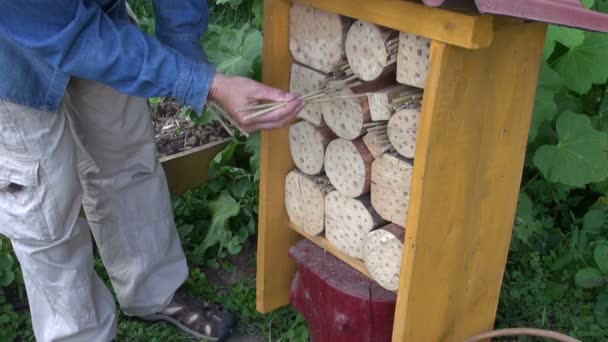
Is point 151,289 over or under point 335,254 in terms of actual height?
under

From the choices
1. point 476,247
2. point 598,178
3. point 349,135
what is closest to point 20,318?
point 349,135

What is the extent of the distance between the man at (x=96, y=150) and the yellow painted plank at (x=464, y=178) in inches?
16.1

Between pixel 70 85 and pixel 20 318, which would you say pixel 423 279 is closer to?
pixel 70 85

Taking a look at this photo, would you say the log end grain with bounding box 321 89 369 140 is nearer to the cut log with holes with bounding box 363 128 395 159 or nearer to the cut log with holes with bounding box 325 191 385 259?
the cut log with holes with bounding box 363 128 395 159

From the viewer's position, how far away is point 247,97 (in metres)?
1.93

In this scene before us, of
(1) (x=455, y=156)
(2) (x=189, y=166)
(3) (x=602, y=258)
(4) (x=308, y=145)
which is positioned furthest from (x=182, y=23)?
(3) (x=602, y=258)

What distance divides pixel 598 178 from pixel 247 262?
4.83 feet

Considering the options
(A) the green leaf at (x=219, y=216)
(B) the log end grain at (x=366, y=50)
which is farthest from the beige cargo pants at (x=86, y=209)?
(B) the log end grain at (x=366, y=50)

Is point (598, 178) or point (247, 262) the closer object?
point (598, 178)

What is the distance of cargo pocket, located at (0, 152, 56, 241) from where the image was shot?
213 centimetres

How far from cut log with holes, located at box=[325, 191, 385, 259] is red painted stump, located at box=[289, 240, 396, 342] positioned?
91 millimetres

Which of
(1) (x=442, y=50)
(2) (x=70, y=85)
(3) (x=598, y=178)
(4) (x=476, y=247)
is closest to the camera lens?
(1) (x=442, y=50)

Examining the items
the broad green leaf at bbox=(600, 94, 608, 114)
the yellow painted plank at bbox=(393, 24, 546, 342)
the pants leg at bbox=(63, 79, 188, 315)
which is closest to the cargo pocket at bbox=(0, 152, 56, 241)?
the pants leg at bbox=(63, 79, 188, 315)

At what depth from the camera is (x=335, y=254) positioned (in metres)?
2.35
